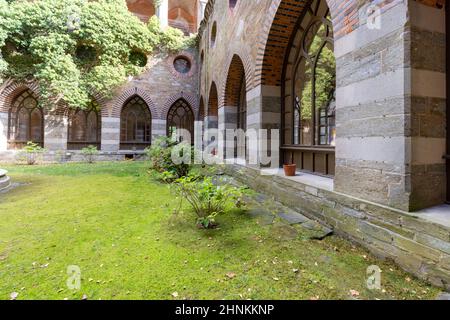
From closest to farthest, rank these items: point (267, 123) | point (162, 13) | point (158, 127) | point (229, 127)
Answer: point (267, 123)
point (229, 127)
point (158, 127)
point (162, 13)

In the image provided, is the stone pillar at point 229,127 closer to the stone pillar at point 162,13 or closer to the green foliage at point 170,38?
the green foliage at point 170,38

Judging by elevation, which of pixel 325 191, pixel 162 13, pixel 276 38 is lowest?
pixel 325 191

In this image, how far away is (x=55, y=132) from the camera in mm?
11156

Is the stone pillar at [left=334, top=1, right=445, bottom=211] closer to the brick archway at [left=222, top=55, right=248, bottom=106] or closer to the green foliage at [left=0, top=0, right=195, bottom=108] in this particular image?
the brick archway at [left=222, top=55, right=248, bottom=106]

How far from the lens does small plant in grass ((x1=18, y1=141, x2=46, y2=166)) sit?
1002 centimetres

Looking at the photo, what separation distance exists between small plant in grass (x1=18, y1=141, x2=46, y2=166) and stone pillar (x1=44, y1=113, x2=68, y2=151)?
51cm

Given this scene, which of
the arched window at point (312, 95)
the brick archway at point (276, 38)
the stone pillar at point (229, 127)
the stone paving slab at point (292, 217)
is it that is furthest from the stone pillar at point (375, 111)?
the stone pillar at point (229, 127)

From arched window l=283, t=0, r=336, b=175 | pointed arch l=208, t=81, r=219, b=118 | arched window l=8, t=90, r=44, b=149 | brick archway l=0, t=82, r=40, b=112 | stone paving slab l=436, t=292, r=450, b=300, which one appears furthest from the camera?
arched window l=8, t=90, r=44, b=149

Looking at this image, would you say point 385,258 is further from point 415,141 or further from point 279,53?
point 279,53

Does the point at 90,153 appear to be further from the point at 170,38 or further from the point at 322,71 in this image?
the point at 322,71

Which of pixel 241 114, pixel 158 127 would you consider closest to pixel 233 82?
pixel 241 114

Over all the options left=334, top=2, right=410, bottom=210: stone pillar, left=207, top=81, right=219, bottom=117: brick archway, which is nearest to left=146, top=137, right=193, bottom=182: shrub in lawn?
left=334, top=2, right=410, bottom=210: stone pillar

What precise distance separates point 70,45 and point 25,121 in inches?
177

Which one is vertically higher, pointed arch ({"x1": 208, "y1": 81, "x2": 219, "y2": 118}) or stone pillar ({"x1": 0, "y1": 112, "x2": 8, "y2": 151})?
pointed arch ({"x1": 208, "y1": 81, "x2": 219, "y2": 118})
